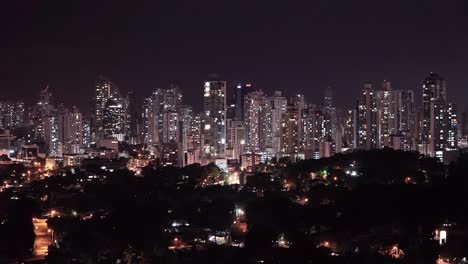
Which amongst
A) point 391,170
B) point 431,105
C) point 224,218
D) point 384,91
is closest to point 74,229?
point 224,218

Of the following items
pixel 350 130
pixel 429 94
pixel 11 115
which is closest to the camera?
pixel 429 94

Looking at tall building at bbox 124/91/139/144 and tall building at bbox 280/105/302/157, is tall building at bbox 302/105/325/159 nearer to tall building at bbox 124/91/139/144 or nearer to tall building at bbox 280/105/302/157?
tall building at bbox 280/105/302/157

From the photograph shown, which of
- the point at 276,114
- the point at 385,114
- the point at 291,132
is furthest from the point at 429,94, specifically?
the point at 276,114

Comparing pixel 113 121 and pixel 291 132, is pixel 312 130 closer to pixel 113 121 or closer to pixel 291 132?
pixel 291 132

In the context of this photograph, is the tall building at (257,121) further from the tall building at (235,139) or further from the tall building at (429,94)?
the tall building at (429,94)

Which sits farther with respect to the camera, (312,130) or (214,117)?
(214,117)

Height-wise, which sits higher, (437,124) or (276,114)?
(276,114)

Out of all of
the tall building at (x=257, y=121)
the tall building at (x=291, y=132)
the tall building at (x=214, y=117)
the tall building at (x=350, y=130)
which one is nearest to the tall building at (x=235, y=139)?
the tall building at (x=214, y=117)
